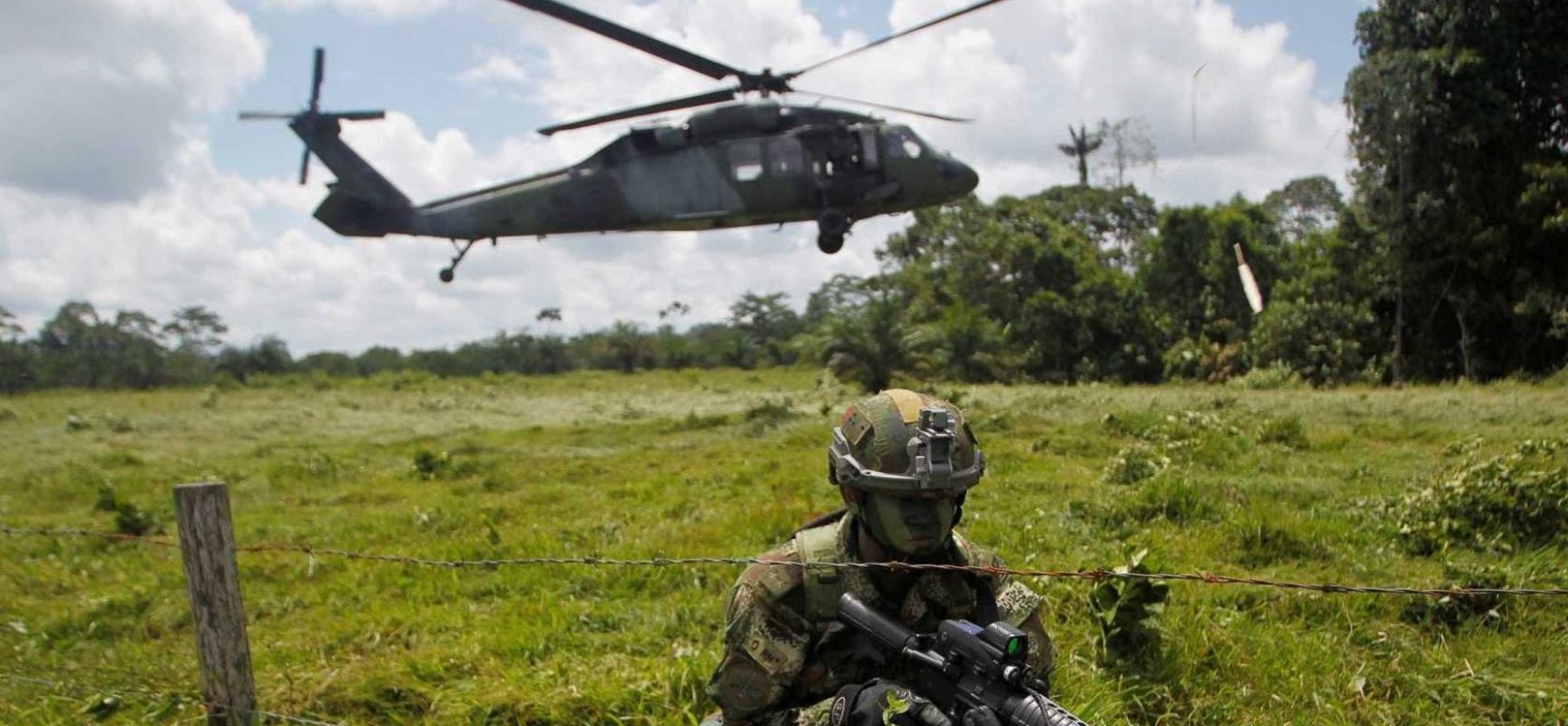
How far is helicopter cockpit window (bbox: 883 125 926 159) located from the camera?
12.4m

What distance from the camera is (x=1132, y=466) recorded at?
7773 millimetres

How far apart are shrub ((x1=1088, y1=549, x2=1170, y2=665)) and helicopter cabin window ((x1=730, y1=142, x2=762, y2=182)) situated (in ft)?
28.4

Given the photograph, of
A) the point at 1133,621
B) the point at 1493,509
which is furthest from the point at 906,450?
the point at 1493,509

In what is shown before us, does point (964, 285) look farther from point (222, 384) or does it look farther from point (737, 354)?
point (222, 384)

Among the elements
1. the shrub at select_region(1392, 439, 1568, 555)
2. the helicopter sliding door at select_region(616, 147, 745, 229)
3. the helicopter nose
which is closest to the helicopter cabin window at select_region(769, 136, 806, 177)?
the helicopter sliding door at select_region(616, 147, 745, 229)

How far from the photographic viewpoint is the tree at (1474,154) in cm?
1775

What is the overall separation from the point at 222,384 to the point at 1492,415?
30.1m

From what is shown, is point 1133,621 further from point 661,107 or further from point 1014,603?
point 661,107

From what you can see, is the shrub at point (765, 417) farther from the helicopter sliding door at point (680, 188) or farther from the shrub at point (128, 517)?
the shrub at point (128, 517)

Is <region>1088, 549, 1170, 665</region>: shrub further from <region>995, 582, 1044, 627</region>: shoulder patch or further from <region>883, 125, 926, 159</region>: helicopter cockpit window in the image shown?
<region>883, 125, 926, 159</region>: helicopter cockpit window

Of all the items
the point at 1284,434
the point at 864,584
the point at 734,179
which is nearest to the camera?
the point at 864,584

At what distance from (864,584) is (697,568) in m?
3.26

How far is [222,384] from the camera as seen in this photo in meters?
29.2

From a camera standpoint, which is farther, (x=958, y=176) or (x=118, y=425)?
(x=118, y=425)
